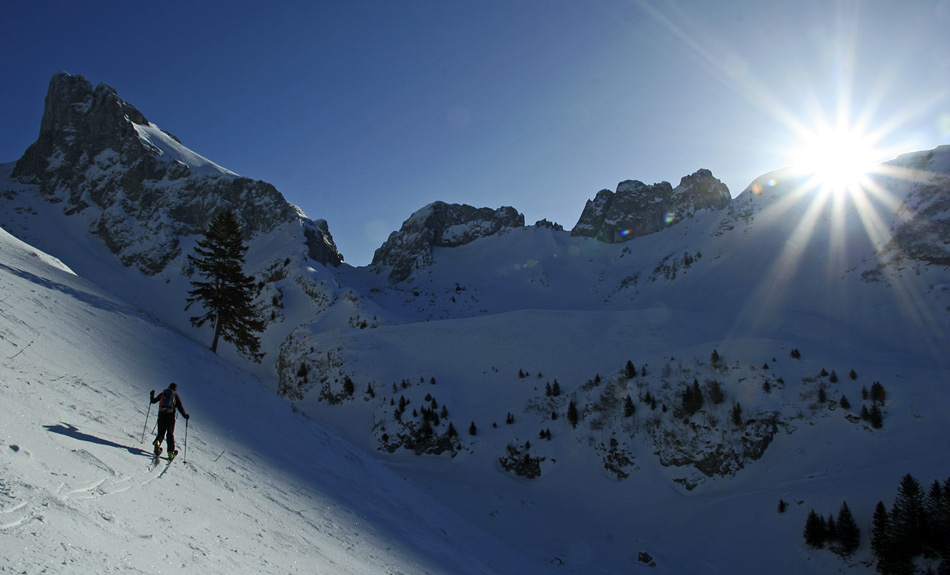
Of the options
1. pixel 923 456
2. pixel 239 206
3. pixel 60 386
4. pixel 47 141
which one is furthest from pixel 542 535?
pixel 47 141

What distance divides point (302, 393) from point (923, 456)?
34.6m

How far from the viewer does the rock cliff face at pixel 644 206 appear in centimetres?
8394

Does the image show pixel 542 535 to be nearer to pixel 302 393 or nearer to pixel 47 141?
pixel 302 393

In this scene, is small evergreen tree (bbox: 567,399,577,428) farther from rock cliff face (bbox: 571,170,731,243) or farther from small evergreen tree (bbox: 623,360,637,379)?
rock cliff face (bbox: 571,170,731,243)

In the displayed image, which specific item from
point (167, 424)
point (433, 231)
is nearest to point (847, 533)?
point (167, 424)

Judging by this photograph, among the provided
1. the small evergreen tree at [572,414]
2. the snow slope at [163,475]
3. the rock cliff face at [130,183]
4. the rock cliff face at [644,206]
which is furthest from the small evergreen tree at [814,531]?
the rock cliff face at [644,206]

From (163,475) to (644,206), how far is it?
93.2m

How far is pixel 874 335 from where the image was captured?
104 ft

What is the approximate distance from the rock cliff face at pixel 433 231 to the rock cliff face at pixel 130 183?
45.2 ft

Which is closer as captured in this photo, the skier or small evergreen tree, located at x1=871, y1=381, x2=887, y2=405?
the skier

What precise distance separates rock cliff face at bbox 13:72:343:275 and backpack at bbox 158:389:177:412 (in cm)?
6396

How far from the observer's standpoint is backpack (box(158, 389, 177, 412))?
365 inches

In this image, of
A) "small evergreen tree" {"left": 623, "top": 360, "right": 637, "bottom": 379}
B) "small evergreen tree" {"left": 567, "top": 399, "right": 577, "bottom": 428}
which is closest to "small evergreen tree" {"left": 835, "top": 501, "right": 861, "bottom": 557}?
"small evergreen tree" {"left": 623, "top": 360, "right": 637, "bottom": 379}

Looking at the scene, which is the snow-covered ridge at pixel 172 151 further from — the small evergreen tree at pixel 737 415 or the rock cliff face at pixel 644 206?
the small evergreen tree at pixel 737 415
